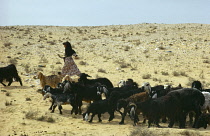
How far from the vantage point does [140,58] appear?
85.1 ft

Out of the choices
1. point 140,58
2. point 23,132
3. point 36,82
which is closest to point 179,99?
point 23,132

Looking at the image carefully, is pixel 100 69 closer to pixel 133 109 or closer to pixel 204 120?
pixel 133 109

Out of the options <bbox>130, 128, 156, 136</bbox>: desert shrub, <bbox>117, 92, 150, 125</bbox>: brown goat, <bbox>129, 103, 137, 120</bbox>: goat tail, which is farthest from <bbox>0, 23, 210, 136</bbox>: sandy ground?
<bbox>117, 92, 150, 125</bbox>: brown goat

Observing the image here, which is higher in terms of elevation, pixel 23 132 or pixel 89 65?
pixel 89 65

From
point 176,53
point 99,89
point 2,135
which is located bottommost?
point 2,135

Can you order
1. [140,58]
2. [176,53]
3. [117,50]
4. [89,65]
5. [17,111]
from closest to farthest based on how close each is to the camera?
[17,111]
[89,65]
[140,58]
[176,53]
[117,50]

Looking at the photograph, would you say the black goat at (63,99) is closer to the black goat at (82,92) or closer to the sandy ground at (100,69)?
the black goat at (82,92)

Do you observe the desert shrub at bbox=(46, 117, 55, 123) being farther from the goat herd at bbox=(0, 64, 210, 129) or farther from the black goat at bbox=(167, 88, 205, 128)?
the black goat at bbox=(167, 88, 205, 128)

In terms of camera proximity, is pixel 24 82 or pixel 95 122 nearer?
pixel 95 122

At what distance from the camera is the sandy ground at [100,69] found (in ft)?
27.3

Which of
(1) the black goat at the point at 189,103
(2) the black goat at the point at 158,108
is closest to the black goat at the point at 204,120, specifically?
(1) the black goat at the point at 189,103

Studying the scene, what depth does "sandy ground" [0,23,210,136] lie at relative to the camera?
832 centimetres

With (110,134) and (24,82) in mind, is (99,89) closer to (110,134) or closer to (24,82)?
(110,134)

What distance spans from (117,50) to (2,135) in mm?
23447
